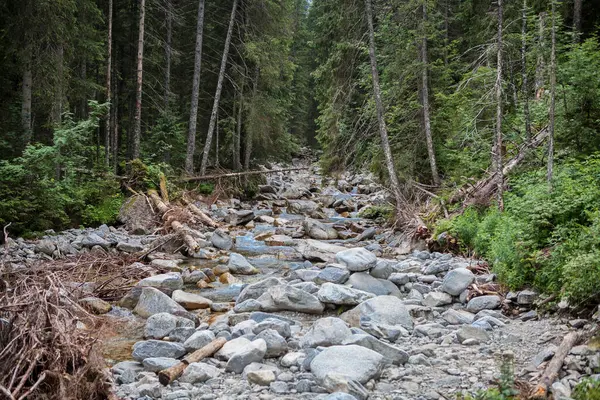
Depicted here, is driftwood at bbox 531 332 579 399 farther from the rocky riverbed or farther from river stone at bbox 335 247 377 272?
river stone at bbox 335 247 377 272

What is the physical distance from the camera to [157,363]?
5.18m

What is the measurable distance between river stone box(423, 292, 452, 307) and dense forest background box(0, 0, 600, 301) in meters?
0.97

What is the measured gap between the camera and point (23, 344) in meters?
3.66

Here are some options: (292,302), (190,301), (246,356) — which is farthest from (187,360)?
(190,301)

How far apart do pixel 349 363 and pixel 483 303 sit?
10.3 feet

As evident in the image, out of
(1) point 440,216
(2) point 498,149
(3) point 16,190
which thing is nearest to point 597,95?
(2) point 498,149

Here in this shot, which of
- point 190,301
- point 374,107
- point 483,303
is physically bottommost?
point 190,301

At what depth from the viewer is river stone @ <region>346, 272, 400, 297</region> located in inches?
326

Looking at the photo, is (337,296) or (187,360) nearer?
(187,360)

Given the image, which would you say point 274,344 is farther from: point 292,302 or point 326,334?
point 292,302

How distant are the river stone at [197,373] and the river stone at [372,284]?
A: 12.8ft

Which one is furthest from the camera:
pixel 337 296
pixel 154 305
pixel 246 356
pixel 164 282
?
pixel 164 282

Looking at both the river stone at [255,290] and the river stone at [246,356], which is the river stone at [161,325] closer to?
the river stone at [255,290]

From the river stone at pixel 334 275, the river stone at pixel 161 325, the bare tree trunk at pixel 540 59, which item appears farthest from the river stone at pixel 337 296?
the bare tree trunk at pixel 540 59
